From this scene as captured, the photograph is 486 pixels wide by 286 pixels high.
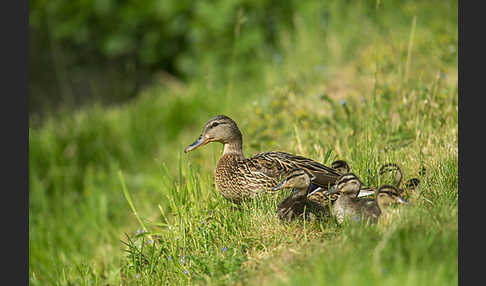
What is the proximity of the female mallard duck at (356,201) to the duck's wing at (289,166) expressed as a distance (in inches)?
9.9

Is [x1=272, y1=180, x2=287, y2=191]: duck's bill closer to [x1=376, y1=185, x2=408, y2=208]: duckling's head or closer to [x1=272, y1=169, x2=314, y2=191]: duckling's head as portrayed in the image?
[x1=272, y1=169, x2=314, y2=191]: duckling's head

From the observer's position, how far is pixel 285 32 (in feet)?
32.6

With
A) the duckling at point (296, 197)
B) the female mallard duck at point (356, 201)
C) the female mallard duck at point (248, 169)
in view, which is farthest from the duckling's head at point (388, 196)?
the female mallard duck at point (248, 169)

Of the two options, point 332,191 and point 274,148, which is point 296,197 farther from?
point 274,148

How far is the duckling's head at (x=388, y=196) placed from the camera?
3207 millimetres

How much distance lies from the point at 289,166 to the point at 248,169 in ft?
1.02

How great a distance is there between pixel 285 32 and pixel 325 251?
24.2ft

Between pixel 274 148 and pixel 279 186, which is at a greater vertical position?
pixel 279 186

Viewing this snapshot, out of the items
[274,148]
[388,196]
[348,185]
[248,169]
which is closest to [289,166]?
[248,169]

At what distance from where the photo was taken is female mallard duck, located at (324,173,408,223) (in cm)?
323

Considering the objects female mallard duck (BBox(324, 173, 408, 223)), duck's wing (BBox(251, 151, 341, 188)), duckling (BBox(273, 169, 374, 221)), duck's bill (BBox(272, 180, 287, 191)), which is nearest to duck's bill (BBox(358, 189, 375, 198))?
duckling (BBox(273, 169, 374, 221))

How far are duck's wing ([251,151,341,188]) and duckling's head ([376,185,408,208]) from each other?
58cm

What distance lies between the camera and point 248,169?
13.5 feet

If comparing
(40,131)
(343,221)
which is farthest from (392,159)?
(40,131)
